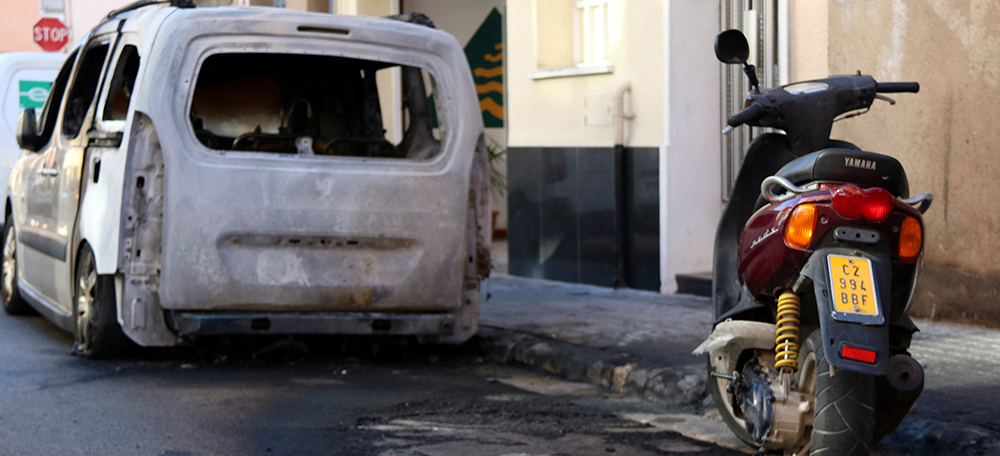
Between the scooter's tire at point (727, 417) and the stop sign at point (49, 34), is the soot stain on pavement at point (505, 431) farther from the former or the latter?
the stop sign at point (49, 34)

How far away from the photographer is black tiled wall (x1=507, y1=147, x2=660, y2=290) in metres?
9.41

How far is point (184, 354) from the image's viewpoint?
279 inches

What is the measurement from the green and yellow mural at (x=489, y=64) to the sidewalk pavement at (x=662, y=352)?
22.4 ft

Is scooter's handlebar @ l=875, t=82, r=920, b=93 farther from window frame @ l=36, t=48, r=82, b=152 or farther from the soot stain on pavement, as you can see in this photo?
window frame @ l=36, t=48, r=82, b=152

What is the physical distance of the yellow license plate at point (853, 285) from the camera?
11.5 feet

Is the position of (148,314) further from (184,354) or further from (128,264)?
(184,354)

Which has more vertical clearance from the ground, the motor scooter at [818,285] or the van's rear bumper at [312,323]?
the motor scooter at [818,285]

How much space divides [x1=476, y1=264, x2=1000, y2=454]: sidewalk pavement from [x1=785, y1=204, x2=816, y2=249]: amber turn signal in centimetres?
116

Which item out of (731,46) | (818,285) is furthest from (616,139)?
(818,285)

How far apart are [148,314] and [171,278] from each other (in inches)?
9.8

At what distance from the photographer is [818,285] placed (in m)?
3.61

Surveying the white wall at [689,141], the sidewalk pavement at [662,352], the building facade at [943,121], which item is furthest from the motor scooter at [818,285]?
the white wall at [689,141]

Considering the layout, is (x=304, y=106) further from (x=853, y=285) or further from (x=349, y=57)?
(x=853, y=285)

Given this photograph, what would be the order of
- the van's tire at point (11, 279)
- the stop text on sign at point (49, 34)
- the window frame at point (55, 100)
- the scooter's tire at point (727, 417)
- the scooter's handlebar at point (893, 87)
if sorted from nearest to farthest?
the scooter's handlebar at point (893, 87) < the scooter's tire at point (727, 417) < the window frame at point (55, 100) < the van's tire at point (11, 279) < the stop text on sign at point (49, 34)
